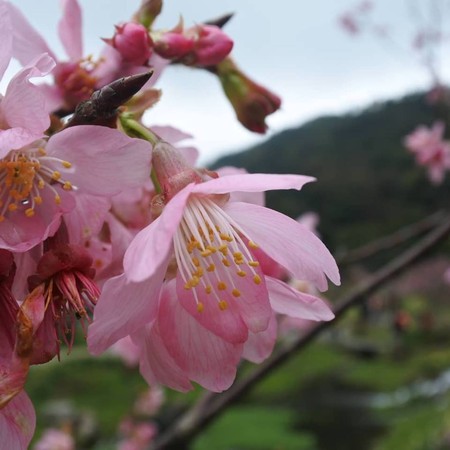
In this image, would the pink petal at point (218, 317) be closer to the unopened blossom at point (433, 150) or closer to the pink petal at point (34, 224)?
the pink petal at point (34, 224)

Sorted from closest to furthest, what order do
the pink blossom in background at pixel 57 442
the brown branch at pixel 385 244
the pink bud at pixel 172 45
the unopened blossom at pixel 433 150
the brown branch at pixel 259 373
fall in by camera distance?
the pink bud at pixel 172 45, the brown branch at pixel 259 373, the brown branch at pixel 385 244, the pink blossom in background at pixel 57 442, the unopened blossom at pixel 433 150

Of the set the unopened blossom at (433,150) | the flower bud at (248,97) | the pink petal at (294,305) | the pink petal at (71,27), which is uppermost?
the pink petal at (71,27)

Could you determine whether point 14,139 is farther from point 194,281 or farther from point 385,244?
point 385,244

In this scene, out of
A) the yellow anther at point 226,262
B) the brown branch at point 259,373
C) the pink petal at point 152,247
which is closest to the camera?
the pink petal at point 152,247

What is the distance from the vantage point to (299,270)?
42 cm

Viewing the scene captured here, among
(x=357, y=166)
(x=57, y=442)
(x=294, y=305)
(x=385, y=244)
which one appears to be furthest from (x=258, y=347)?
(x=357, y=166)

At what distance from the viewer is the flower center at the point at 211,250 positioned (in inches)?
17.0

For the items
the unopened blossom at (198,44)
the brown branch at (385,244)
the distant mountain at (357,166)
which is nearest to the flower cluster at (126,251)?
the unopened blossom at (198,44)

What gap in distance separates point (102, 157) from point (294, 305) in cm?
18

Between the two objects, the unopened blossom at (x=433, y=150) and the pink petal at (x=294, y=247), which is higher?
the pink petal at (x=294, y=247)

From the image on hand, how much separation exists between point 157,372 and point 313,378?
38.6 ft

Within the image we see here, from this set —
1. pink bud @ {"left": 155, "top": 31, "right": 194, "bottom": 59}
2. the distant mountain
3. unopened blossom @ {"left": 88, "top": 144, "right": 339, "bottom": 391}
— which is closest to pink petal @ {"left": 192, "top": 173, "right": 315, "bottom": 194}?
unopened blossom @ {"left": 88, "top": 144, "right": 339, "bottom": 391}

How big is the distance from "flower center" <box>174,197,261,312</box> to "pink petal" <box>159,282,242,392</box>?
18mm

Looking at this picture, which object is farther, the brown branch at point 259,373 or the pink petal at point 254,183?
the brown branch at point 259,373
